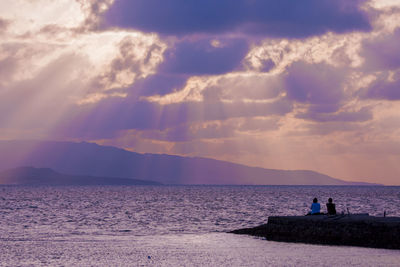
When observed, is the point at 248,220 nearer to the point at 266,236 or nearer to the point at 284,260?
the point at 266,236

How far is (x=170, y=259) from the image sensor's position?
105ft

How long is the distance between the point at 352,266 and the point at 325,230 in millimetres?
9073

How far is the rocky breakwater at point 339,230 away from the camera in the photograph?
34.6m

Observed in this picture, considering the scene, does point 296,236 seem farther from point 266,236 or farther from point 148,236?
point 148,236

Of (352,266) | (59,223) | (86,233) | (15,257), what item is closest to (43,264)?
(15,257)

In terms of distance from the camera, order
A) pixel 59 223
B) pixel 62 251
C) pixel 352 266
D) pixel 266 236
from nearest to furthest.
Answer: pixel 352 266 → pixel 62 251 → pixel 266 236 → pixel 59 223

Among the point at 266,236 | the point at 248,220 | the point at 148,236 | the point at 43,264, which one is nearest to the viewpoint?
the point at 43,264

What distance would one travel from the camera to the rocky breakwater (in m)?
34.6

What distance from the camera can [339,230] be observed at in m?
36.7

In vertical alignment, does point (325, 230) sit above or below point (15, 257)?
above

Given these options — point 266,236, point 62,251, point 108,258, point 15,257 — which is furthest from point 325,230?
point 15,257

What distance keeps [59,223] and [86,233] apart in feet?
39.1

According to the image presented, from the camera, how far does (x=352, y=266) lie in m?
28.3

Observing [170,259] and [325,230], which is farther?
[325,230]
